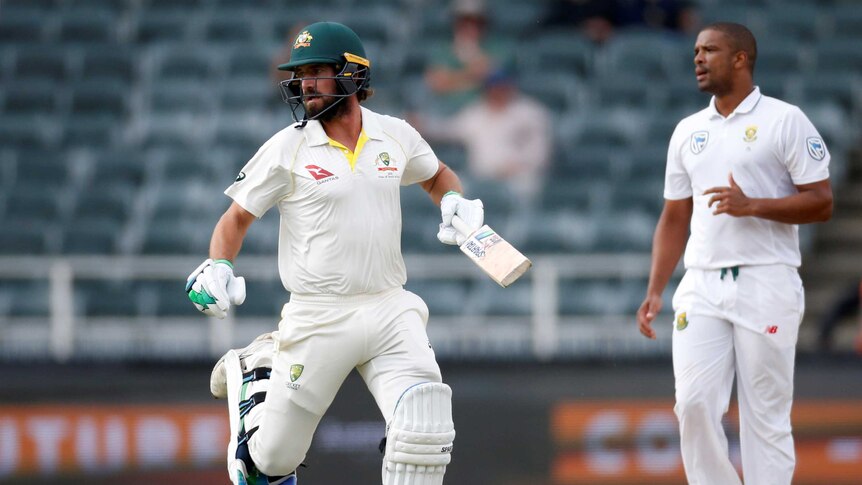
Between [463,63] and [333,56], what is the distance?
563cm

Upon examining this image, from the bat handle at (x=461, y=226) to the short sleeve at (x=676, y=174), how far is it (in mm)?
975

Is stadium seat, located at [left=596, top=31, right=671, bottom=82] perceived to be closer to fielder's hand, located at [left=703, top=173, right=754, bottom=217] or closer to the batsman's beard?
fielder's hand, located at [left=703, top=173, right=754, bottom=217]

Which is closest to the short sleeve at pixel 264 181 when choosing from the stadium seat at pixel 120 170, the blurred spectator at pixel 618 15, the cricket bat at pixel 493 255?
the cricket bat at pixel 493 255

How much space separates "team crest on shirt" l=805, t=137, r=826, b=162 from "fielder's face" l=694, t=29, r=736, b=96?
37cm

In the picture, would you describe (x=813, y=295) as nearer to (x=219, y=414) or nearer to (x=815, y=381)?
(x=815, y=381)

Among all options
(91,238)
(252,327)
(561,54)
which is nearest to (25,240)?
(91,238)

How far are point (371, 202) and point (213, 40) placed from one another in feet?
23.1

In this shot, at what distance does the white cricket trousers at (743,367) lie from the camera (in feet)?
17.2

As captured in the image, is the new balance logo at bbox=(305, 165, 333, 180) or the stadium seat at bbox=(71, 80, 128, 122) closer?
the new balance logo at bbox=(305, 165, 333, 180)

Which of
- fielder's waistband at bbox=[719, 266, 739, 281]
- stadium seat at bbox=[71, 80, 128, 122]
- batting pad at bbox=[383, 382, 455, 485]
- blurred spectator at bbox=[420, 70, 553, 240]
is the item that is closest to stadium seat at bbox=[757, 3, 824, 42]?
blurred spectator at bbox=[420, 70, 553, 240]

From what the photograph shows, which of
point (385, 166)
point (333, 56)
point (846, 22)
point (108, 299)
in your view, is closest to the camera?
point (333, 56)

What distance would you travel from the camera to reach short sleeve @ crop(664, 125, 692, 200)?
5.49 metres

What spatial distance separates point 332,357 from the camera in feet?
16.1

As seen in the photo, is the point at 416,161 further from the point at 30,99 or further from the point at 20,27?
the point at 20,27
